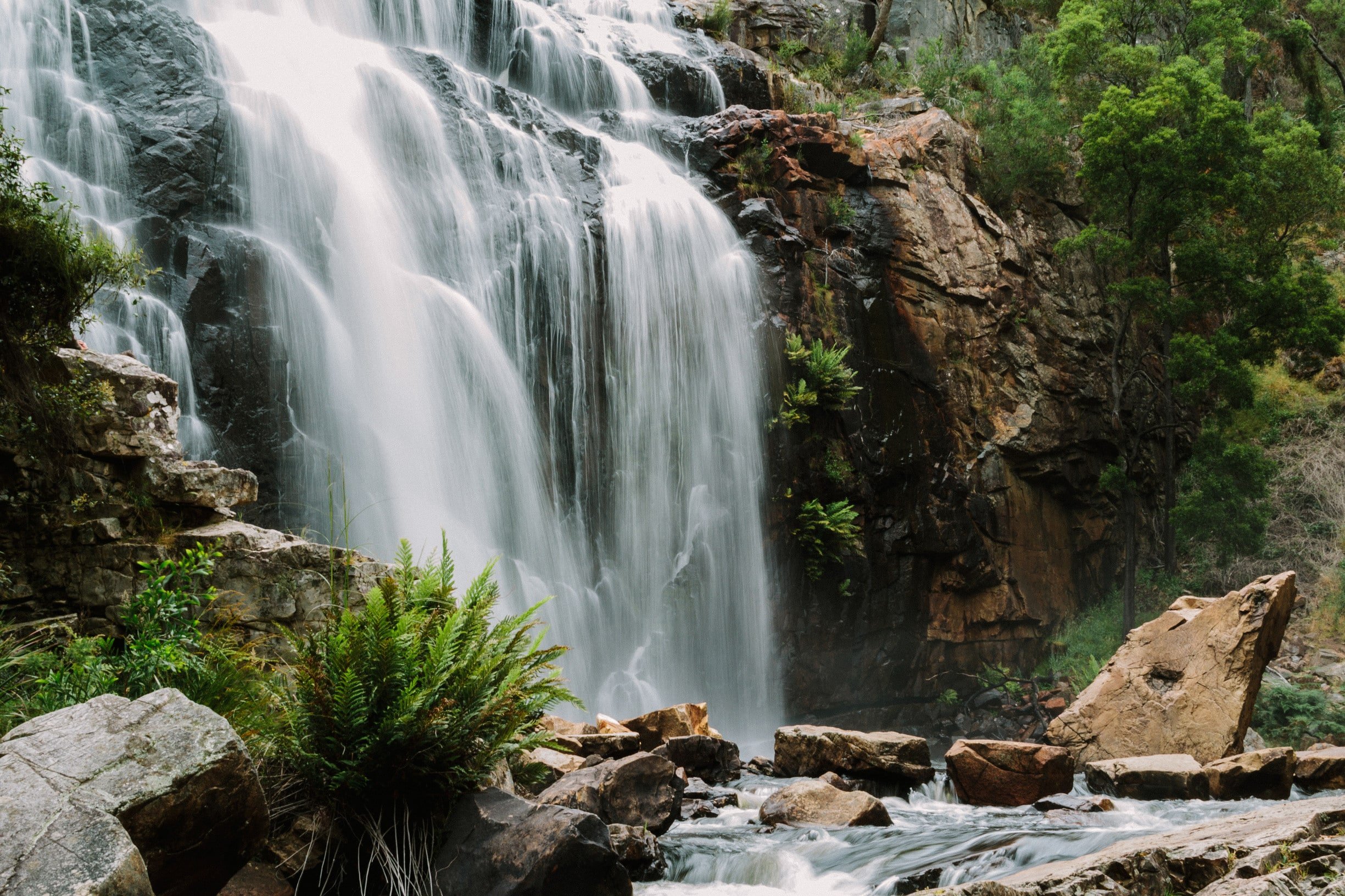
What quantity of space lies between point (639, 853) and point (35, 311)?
537cm

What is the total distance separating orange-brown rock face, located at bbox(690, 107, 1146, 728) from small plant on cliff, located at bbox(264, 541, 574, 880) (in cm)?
1177

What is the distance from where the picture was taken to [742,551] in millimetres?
15375

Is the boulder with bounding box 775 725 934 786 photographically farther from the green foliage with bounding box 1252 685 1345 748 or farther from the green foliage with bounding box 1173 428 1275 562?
the green foliage with bounding box 1173 428 1275 562

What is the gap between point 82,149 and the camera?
38.1 ft

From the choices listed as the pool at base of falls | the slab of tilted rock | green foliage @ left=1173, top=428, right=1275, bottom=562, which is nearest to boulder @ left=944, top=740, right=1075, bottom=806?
the pool at base of falls

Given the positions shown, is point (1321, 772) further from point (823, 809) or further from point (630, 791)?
point (630, 791)

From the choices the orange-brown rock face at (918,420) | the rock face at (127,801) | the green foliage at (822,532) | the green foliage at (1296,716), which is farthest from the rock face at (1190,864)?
the orange-brown rock face at (918,420)

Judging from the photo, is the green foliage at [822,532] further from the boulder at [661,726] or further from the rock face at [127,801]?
the rock face at [127,801]

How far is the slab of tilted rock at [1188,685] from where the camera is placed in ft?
34.1

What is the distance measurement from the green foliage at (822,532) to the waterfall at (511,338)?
0.84 metres

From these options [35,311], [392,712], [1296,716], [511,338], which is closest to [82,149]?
[511,338]

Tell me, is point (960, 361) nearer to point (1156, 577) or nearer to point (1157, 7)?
point (1156, 577)

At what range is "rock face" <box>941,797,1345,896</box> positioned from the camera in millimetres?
3682

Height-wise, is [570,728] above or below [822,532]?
above
